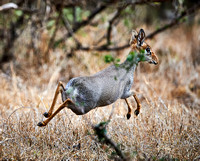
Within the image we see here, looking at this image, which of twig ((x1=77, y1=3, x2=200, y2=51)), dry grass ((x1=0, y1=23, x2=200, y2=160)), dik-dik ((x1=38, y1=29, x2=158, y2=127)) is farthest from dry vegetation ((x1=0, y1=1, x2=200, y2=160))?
twig ((x1=77, y1=3, x2=200, y2=51))

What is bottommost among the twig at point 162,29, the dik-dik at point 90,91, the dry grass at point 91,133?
the dry grass at point 91,133

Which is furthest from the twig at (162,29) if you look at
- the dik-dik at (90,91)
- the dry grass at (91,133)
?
the dik-dik at (90,91)

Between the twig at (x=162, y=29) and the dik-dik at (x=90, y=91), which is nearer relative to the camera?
the dik-dik at (x=90, y=91)

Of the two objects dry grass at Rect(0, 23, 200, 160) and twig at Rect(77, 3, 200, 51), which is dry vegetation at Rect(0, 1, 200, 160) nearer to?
dry grass at Rect(0, 23, 200, 160)

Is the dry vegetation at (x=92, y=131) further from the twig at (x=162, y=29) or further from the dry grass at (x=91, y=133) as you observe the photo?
the twig at (x=162, y=29)

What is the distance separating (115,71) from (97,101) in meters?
0.39

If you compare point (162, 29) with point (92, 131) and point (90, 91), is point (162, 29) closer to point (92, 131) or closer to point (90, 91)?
point (92, 131)

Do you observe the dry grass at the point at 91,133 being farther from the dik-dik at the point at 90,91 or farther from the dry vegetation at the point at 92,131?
the dik-dik at the point at 90,91

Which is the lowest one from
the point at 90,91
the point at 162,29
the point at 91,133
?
the point at 91,133

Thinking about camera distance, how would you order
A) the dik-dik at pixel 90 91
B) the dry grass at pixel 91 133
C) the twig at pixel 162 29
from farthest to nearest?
1. the twig at pixel 162 29
2. the dry grass at pixel 91 133
3. the dik-dik at pixel 90 91

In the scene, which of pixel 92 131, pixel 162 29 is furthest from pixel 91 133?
pixel 162 29

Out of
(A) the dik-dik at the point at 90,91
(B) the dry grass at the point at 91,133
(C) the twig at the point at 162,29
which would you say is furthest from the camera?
(C) the twig at the point at 162,29

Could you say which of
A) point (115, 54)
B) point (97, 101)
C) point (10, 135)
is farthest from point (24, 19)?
point (97, 101)

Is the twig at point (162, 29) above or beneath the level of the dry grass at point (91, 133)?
above
